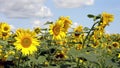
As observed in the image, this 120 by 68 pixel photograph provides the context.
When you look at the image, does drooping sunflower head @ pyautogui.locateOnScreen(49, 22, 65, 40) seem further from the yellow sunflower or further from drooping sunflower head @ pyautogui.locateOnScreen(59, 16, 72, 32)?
the yellow sunflower

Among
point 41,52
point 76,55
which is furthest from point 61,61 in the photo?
point 76,55

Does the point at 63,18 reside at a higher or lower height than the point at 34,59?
higher

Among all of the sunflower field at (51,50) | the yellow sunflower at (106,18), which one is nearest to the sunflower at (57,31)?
the sunflower field at (51,50)

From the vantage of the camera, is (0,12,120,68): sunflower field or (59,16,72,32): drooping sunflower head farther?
(59,16,72,32): drooping sunflower head

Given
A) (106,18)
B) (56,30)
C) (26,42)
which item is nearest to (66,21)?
(56,30)

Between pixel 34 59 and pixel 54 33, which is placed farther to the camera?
pixel 54 33

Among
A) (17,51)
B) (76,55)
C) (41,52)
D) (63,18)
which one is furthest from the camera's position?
(63,18)

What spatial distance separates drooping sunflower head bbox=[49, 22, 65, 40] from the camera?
197 inches

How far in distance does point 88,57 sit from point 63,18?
A: 52.2 inches

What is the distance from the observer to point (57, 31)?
16.6 feet

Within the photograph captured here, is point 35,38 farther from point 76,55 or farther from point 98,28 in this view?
point 98,28

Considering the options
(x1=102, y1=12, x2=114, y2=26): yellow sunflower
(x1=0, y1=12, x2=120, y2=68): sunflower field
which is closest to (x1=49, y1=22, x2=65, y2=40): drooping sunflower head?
(x1=0, y1=12, x2=120, y2=68): sunflower field

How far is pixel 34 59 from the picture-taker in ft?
14.4

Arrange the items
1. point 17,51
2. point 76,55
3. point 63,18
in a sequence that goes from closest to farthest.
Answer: point 76,55 → point 17,51 → point 63,18
